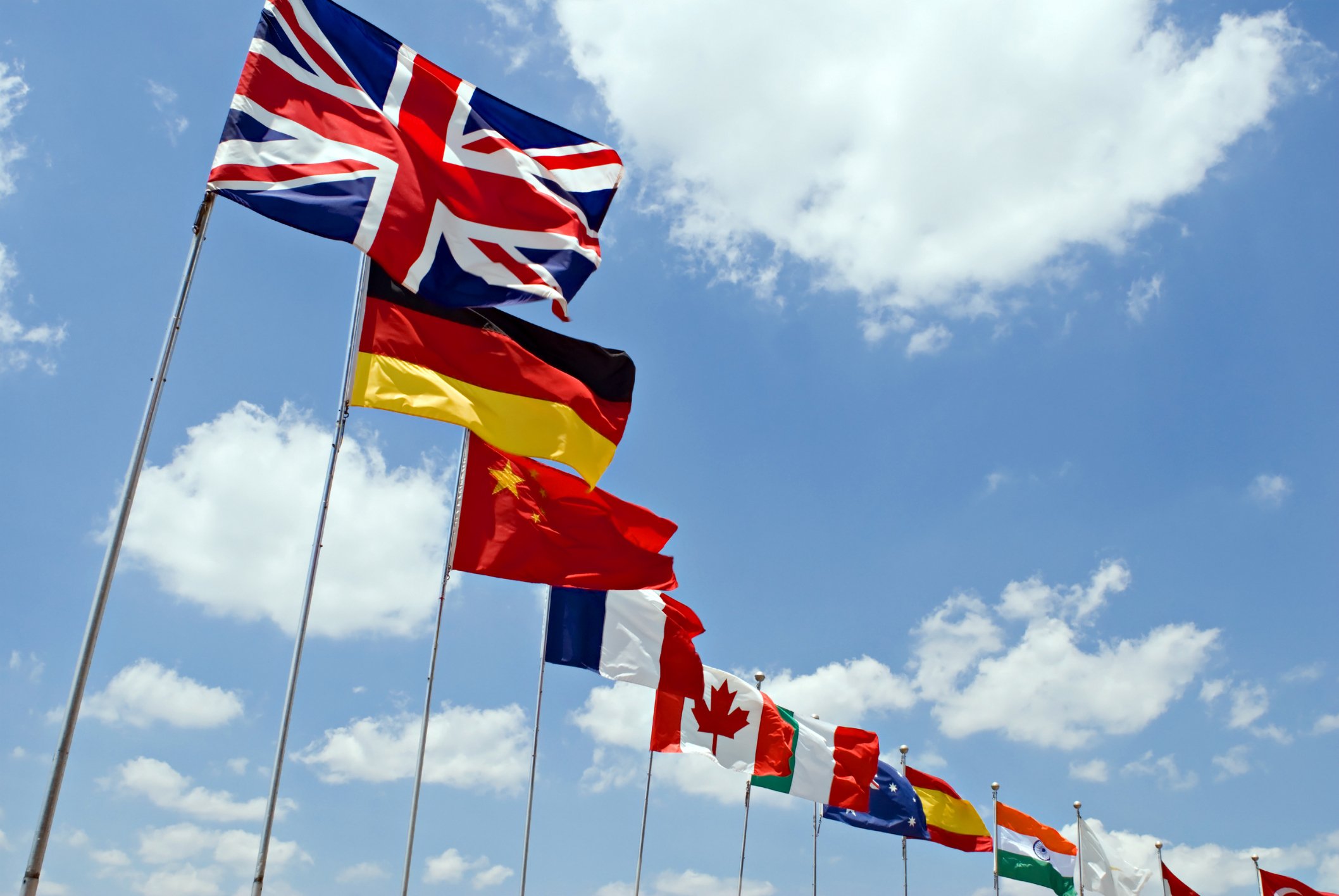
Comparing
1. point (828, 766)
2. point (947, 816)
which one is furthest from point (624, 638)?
point (947, 816)

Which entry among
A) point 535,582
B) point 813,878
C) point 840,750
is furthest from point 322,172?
point 813,878

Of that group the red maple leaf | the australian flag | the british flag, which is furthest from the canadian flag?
the british flag

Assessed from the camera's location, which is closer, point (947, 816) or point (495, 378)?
point (495, 378)

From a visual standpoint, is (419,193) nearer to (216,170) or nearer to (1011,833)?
(216,170)

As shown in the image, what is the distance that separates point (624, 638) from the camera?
26828 mm

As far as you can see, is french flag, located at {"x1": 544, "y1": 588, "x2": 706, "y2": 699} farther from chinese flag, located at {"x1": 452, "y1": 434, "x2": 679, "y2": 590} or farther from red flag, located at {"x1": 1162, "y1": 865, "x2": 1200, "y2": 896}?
red flag, located at {"x1": 1162, "y1": 865, "x2": 1200, "y2": 896}

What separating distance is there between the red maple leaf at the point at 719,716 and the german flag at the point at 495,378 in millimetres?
15182

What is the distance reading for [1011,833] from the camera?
45781mm

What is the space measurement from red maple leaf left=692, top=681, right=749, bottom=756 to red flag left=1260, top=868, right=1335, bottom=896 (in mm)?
23081

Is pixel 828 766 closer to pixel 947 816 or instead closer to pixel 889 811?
pixel 889 811

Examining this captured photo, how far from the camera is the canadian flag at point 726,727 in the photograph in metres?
30.2

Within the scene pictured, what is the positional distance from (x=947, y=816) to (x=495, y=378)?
33.8 m

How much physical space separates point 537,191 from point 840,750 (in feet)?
83.0

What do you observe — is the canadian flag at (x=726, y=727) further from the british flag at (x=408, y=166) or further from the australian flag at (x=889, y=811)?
the british flag at (x=408, y=166)
